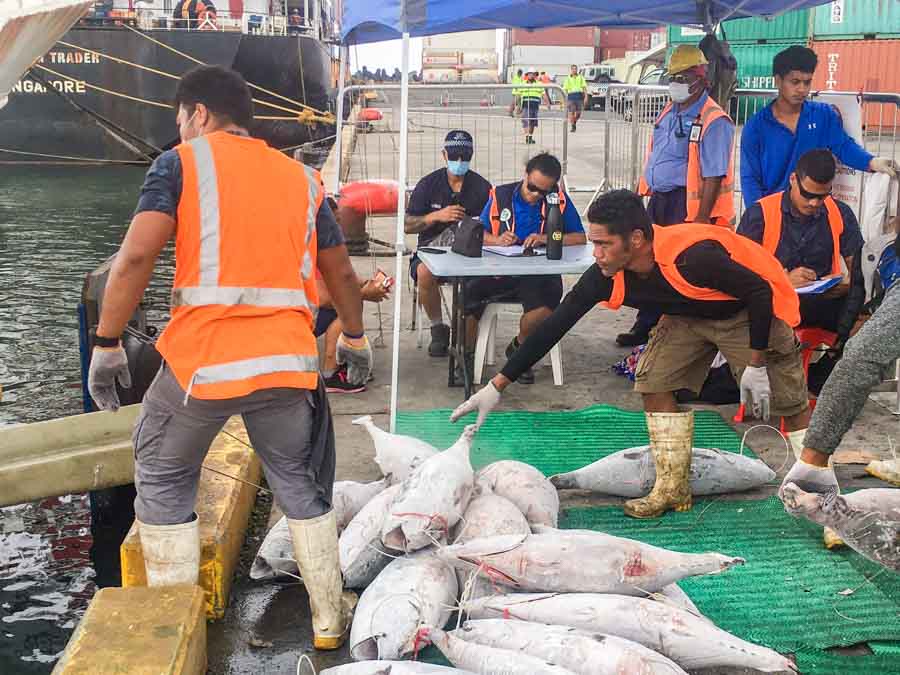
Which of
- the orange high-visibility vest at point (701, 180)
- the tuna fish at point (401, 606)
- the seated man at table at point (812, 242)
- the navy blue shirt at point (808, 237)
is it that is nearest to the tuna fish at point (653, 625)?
the tuna fish at point (401, 606)

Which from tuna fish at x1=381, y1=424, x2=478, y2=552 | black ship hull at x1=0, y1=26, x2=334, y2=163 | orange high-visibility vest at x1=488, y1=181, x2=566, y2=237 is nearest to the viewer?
tuna fish at x1=381, y1=424, x2=478, y2=552

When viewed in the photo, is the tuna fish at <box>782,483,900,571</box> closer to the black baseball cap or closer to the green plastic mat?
the green plastic mat

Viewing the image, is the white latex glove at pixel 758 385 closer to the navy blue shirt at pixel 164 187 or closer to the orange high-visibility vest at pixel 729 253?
the orange high-visibility vest at pixel 729 253

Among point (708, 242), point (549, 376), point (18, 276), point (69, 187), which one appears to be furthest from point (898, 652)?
point (69, 187)

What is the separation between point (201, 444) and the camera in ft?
10.9

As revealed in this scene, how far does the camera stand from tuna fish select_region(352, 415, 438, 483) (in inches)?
172

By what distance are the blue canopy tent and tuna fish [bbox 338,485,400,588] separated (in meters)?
1.39

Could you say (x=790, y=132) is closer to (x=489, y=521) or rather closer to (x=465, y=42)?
(x=489, y=521)

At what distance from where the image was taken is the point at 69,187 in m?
20.5

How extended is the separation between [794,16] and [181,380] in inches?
1102

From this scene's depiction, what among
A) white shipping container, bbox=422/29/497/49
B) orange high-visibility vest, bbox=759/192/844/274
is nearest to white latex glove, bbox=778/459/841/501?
orange high-visibility vest, bbox=759/192/844/274

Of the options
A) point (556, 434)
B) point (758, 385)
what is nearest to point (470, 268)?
point (556, 434)

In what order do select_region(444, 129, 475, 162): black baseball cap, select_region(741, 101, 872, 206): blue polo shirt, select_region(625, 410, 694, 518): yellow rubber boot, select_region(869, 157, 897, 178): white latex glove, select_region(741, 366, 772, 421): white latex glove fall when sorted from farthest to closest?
1. select_region(444, 129, 475, 162): black baseball cap
2. select_region(741, 101, 872, 206): blue polo shirt
3. select_region(869, 157, 897, 178): white latex glove
4. select_region(625, 410, 694, 518): yellow rubber boot
5. select_region(741, 366, 772, 421): white latex glove

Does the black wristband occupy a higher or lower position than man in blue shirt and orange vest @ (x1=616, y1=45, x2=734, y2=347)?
lower
